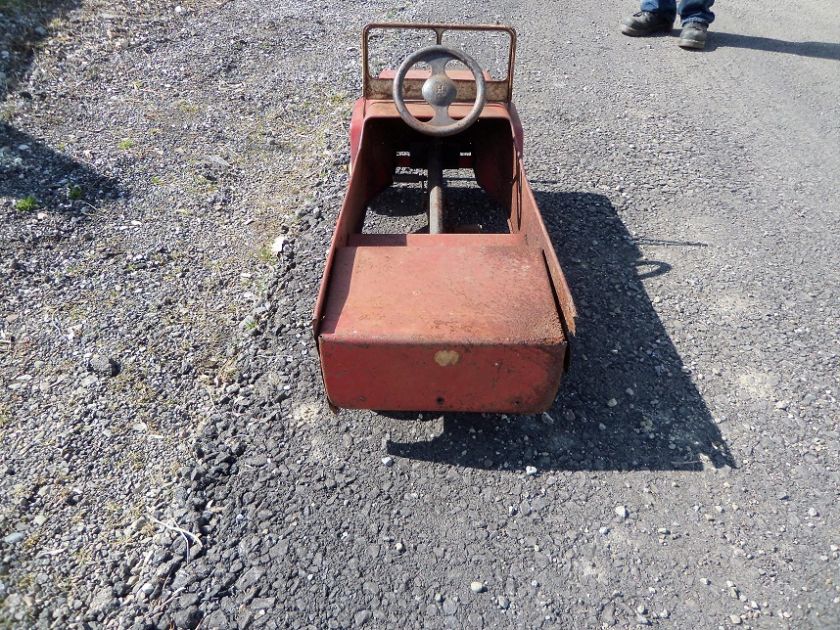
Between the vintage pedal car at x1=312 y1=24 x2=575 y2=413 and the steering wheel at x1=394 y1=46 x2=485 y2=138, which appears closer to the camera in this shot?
the vintage pedal car at x1=312 y1=24 x2=575 y2=413

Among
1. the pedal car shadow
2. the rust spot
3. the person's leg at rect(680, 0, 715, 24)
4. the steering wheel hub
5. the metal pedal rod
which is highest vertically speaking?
the steering wheel hub

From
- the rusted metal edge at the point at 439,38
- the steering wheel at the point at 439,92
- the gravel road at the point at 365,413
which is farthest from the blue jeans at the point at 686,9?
the steering wheel at the point at 439,92

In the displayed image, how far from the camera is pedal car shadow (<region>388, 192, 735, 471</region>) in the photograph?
2.61 m

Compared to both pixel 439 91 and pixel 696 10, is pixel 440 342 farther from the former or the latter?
pixel 696 10

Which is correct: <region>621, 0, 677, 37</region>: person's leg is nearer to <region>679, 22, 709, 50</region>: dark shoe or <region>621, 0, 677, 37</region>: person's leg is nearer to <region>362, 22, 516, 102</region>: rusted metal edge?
<region>679, 22, 709, 50</region>: dark shoe

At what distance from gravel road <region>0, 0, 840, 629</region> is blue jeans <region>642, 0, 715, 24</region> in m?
1.74

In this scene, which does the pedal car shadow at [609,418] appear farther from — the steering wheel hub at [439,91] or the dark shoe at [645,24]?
the dark shoe at [645,24]

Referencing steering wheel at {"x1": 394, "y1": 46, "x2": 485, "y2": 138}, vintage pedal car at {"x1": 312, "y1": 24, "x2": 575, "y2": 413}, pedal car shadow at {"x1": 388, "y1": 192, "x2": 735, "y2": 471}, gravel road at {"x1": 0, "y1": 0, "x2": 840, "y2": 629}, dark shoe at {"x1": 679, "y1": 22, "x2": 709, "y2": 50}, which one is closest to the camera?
gravel road at {"x1": 0, "y1": 0, "x2": 840, "y2": 629}

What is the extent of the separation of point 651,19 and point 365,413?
595 centimetres

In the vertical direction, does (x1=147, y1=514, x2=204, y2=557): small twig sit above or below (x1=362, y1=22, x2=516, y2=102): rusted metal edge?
below

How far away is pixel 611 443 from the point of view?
8.76 ft

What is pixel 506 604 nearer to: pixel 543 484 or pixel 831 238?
pixel 543 484

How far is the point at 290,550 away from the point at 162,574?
16.5 inches

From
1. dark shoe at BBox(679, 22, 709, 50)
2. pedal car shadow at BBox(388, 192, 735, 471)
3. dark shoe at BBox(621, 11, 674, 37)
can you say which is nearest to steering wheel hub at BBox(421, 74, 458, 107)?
pedal car shadow at BBox(388, 192, 735, 471)
